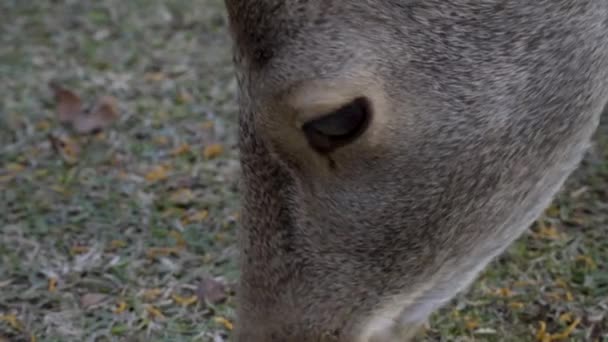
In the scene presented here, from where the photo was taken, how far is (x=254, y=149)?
6.51 feet

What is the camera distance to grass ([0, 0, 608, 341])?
2629 millimetres

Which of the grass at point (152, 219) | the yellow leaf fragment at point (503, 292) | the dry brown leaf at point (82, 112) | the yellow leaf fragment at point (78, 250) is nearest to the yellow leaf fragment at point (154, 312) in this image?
the grass at point (152, 219)

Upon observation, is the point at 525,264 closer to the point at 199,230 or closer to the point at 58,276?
the point at 199,230

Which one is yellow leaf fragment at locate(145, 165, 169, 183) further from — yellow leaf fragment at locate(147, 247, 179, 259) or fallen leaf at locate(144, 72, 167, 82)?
fallen leaf at locate(144, 72, 167, 82)

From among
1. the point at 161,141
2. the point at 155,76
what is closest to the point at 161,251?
the point at 161,141

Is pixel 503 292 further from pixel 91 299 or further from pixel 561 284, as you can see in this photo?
pixel 91 299

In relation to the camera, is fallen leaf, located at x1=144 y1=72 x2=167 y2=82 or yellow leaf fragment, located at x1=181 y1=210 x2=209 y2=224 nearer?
yellow leaf fragment, located at x1=181 y1=210 x2=209 y2=224

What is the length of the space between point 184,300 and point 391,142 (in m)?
1.11

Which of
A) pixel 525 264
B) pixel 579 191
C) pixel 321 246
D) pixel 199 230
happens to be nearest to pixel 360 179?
pixel 321 246

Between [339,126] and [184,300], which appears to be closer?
[339,126]

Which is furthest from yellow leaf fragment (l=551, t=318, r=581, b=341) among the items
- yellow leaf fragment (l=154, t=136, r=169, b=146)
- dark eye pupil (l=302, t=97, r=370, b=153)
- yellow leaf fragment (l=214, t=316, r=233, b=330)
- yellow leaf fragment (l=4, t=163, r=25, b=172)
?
yellow leaf fragment (l=4, t=163, r=25, b=172)

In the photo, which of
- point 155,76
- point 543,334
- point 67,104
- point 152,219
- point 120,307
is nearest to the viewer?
point 543,334

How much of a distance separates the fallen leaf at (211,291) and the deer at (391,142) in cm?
64

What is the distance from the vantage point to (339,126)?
6.06 feet
